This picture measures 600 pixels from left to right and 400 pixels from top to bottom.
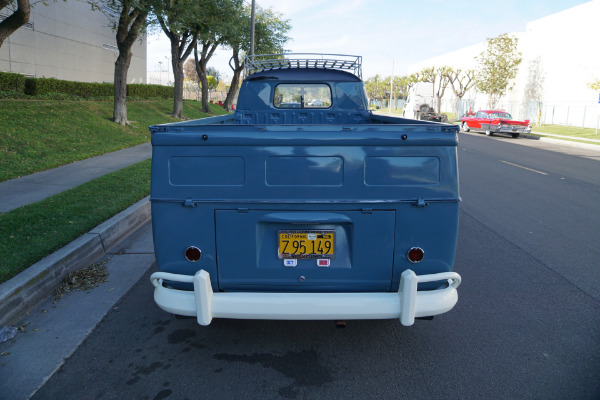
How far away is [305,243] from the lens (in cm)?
319

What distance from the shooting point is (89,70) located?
99.0 feet

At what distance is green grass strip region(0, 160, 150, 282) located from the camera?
469cm

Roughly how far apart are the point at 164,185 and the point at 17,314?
1958mm

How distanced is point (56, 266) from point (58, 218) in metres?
1.72

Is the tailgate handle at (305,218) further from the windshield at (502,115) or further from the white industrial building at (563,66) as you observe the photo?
the white industrial building at (563,66)

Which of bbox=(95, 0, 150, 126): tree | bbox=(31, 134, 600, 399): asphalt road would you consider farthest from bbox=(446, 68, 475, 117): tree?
bbox=(31, 134, 600, 399): asphalt road

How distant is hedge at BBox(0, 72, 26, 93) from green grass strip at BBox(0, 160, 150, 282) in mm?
11291

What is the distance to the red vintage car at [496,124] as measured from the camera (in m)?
26.4

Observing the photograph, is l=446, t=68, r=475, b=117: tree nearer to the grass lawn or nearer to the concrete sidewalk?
the grass lawn

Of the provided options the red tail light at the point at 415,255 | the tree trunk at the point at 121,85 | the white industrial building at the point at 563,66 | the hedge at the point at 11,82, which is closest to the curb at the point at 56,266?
the red tail light at the point at 415,255

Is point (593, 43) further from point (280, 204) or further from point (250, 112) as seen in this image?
point (280, 204)

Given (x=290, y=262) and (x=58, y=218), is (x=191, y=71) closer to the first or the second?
(x=58, y=218)

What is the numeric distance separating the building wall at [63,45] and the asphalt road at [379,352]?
23.6 metres

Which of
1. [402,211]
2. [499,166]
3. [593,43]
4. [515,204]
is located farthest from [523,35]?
[402,211]
